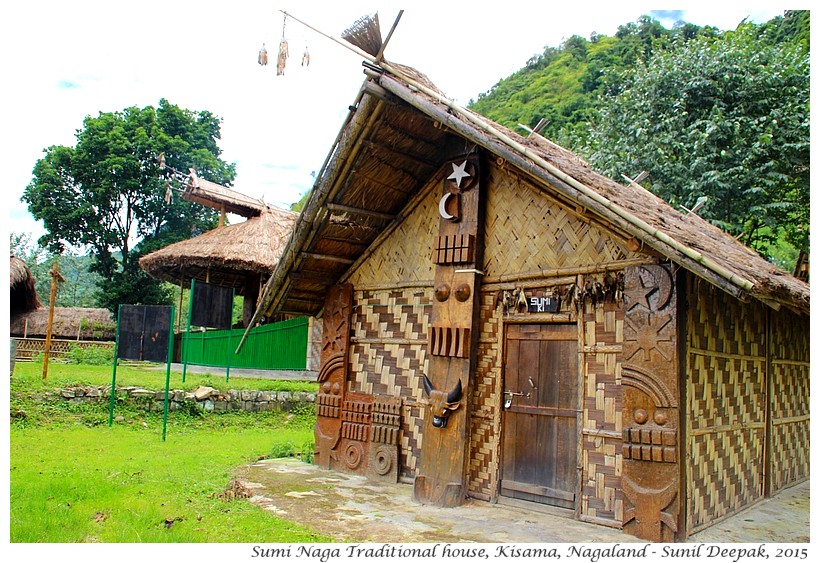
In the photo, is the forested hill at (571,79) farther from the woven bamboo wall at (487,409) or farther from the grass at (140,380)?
the woven bamboo wall at (487,409)

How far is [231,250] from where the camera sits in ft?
49.6

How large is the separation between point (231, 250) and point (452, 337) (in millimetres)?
10065

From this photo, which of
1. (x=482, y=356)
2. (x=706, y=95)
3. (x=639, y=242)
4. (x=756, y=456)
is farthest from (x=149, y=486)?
(x=706, y=95)

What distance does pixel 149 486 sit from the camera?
20.7 ft

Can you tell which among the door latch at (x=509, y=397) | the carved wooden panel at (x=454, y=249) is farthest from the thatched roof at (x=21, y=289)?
the door latch at (x=509, y=397)

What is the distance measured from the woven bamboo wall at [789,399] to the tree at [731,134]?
637cm

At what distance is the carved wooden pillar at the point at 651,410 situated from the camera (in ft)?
16.0

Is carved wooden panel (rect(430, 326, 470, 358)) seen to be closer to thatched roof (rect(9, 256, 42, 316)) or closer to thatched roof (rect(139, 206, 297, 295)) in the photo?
thatched roof (rect(139, 206, 297, 295))

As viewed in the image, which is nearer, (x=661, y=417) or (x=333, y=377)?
(x=661, y=417)

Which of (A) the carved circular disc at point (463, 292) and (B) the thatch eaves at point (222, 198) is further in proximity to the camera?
(B) the thatch eaves at point (222, 198)

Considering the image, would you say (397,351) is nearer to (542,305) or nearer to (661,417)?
(542,305)

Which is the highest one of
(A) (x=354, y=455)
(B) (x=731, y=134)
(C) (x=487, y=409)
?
(B) (x=731, y=134)

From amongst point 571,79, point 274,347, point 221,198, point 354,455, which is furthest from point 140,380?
point 571,79

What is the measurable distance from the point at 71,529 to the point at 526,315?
14.0 feet
